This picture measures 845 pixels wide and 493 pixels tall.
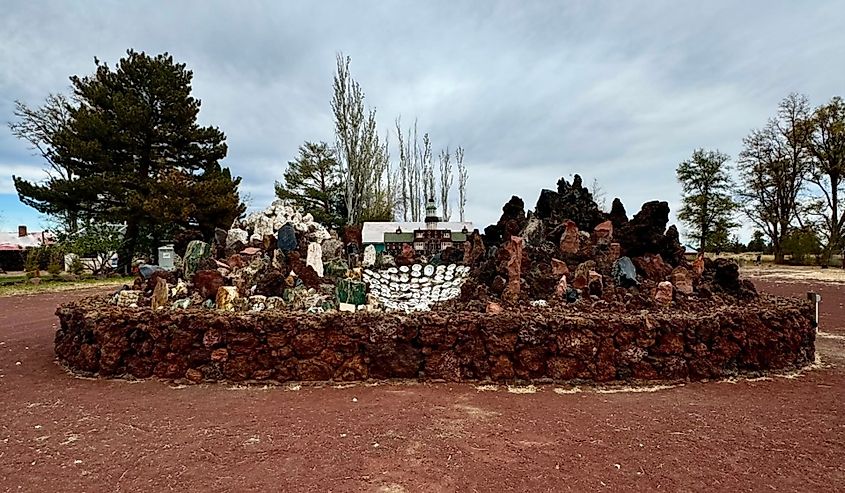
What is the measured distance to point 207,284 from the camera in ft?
20.5

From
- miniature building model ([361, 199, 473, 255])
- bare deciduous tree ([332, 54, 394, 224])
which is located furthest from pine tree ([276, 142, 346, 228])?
miniature building model ([361, 199, 473, 255])

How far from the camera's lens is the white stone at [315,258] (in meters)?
7.39

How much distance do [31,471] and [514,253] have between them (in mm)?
4922

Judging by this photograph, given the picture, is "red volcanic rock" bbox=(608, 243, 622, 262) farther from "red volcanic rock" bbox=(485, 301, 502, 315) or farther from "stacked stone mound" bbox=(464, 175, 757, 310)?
"red volcanic rock" bbox=(485, 301, 502, 315)

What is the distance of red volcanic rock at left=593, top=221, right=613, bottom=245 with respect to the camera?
24.2 feet

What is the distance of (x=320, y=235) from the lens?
8875 mm

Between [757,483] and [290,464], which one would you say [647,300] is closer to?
[757,483]

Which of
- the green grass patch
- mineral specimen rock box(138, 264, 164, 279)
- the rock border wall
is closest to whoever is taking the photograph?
the rock border wall

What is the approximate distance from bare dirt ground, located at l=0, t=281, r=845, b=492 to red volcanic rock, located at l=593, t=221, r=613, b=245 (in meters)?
3.05

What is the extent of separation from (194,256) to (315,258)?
1842mm

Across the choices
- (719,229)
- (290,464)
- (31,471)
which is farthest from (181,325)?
(719,229)

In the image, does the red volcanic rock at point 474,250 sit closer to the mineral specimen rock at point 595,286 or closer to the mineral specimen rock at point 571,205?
the mineral specimen rock at point 571,205

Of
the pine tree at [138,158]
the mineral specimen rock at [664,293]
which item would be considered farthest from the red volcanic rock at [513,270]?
the pine tree at [138,158]

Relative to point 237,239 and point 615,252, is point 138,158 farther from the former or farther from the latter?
point 615,252
